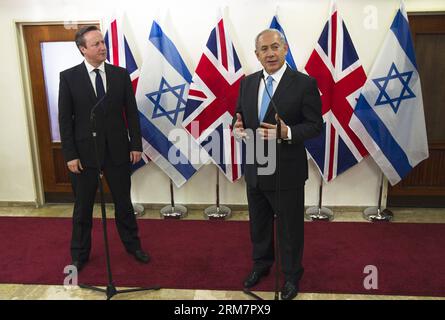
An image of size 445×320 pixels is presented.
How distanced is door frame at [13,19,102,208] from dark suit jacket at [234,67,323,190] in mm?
2030

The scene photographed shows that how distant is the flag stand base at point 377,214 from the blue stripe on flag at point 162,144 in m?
1.63

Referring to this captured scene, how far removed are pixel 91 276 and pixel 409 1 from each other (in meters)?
3.27

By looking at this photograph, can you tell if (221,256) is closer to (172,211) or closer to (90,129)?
(172,211)

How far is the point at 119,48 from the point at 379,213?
2.74 m

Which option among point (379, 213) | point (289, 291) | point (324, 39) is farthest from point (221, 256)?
point (324, 39)

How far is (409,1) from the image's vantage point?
3.44 metres

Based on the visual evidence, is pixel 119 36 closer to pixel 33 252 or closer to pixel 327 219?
pixel 33 252

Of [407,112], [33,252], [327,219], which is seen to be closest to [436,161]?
[407,112]

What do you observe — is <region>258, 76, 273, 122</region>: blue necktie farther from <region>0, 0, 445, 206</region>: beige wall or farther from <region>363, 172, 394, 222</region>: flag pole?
<region>363, 172, 394, 222</region>: flag pole

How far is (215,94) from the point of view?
A: 3557 mm

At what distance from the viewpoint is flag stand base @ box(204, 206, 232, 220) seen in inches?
150

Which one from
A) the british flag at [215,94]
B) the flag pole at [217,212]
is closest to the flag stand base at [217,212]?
the flag pole at [217,212]

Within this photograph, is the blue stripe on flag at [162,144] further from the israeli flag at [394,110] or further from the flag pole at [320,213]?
the israeli flag at [394,110]

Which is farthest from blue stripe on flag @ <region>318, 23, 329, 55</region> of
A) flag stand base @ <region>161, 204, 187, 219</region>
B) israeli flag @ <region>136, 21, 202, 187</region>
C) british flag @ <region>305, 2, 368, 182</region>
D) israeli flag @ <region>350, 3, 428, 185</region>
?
flag stand base @ <region>161, 204, 187, 219</region>
